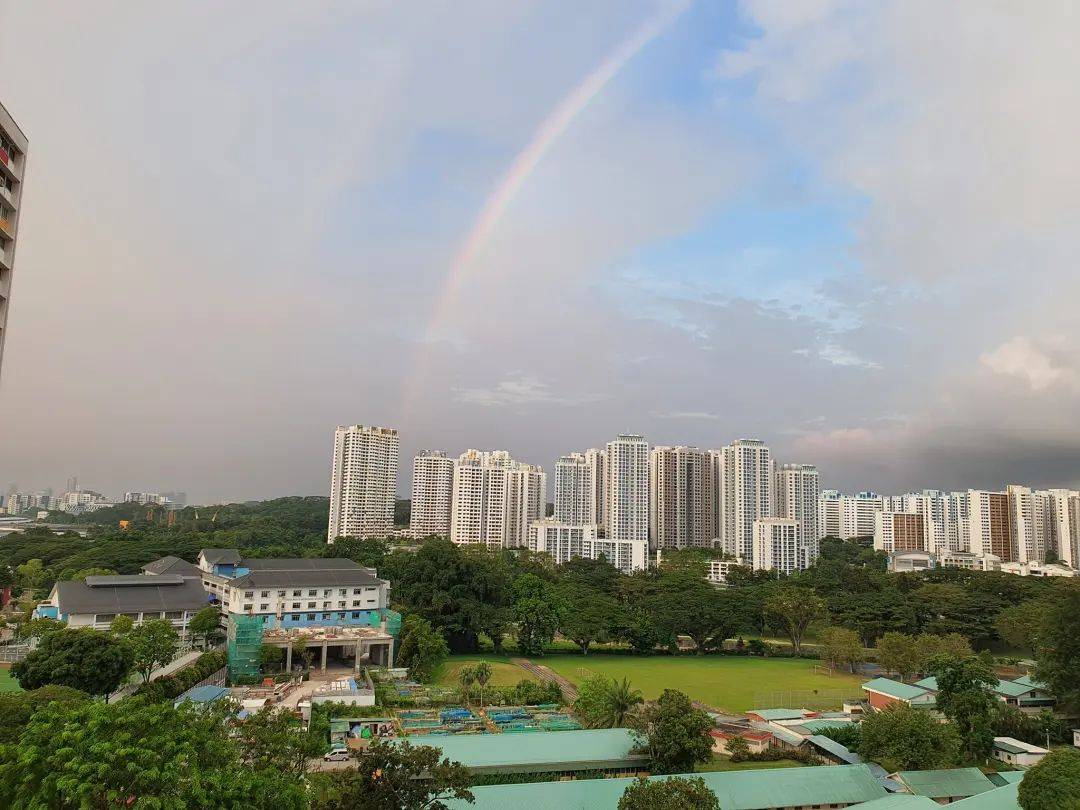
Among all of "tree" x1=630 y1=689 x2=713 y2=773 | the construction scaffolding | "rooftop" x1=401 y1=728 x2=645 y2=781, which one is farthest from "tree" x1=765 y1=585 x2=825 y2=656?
the construction scaffolding

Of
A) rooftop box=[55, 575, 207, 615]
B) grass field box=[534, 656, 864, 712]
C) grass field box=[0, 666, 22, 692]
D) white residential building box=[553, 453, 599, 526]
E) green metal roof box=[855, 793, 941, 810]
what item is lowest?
grass field box=[534, 656, 864, 712]

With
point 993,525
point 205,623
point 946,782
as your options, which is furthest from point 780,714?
point 993,525

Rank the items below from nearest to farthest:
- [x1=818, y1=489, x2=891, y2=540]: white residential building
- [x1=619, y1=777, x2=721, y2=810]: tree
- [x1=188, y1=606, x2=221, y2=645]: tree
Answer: [x1=619, y1=777, x2=721, y2=810]: tree
[x1=188, y1=606, x2=221, y2=645]: tree
[x1=818, y1=489, x2=891, y2=540]: white residential building

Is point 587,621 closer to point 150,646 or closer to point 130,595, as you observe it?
point 150,646

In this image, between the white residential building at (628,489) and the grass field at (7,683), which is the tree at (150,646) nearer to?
the grass field at (7,683)

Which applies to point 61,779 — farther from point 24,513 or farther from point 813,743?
point 24,513

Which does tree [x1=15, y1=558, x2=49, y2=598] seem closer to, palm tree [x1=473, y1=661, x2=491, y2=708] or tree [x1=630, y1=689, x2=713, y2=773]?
palm tree [x1=473, y1=661, x2=491, y2=708]

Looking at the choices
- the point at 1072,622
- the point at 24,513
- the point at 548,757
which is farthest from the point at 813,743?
the point at 24,513

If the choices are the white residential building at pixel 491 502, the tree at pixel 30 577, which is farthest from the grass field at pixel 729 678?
the white residential building at pixel 491 502
